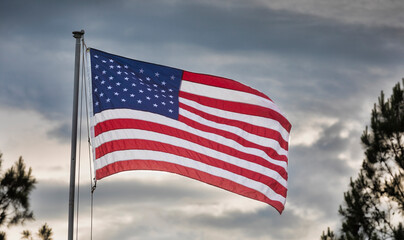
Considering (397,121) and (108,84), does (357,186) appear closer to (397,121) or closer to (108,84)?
(397,121)

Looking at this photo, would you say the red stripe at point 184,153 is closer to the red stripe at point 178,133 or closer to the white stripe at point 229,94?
the red stripe at point 178,133

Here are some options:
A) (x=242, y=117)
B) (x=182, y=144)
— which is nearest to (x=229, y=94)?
(x=242, y=117)

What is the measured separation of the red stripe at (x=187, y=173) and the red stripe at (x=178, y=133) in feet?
1.99

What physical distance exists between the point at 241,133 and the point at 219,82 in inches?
45.5

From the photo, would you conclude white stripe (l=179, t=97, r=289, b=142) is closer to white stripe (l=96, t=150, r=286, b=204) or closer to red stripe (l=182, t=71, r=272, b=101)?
red stripe (l=182, t=71, r=272, b=101)

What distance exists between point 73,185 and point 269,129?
4.41 m

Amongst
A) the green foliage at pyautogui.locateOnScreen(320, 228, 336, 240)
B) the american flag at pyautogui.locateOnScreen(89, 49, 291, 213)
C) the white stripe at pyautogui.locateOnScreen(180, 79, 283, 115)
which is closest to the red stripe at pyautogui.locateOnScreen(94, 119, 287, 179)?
the american flag at pyautogui.locateOnScreen(89, 49, 291, 213)

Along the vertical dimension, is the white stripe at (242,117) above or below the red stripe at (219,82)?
below

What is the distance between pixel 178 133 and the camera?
12.5m

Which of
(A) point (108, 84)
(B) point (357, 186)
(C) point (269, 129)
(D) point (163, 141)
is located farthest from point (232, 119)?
(B) point (357, 186)

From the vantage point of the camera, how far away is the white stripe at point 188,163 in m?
11.7

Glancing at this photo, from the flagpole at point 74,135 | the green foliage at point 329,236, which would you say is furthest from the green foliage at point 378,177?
the flagpole at point 74,135

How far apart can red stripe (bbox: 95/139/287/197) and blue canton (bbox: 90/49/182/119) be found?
66cm

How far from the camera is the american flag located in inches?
468
